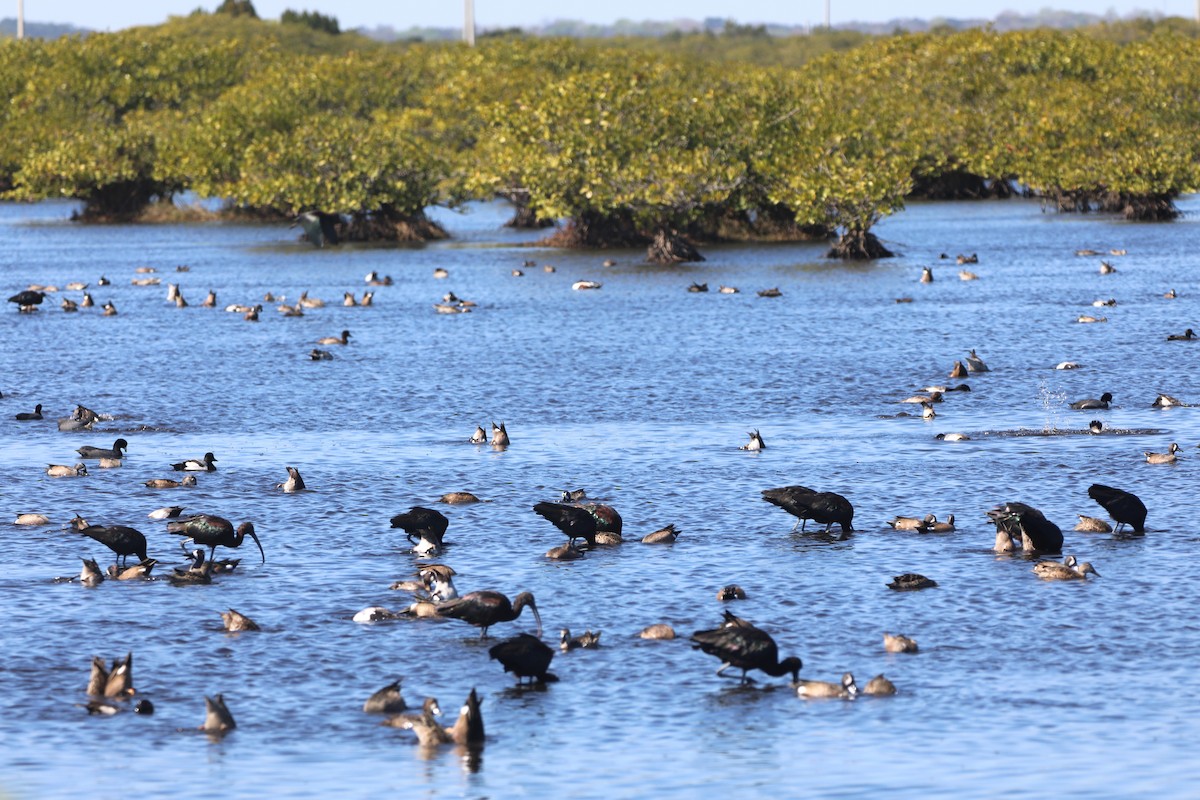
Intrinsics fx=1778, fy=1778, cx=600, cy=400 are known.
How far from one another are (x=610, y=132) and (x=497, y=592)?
69602 millimetres

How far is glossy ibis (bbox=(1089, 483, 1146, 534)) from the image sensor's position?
25.3 meters

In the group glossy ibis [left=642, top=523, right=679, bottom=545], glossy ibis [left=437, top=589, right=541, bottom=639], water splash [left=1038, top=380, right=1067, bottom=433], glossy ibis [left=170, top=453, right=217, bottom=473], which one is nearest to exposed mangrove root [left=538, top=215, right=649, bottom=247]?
water splash [left=1038, top=380, right=1067, bottom=433]

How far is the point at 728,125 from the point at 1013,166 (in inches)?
1499

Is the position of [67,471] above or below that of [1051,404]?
above

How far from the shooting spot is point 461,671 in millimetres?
19469

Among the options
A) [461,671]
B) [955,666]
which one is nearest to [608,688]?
[461,671]

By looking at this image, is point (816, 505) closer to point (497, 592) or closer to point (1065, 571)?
point (1065, 571)

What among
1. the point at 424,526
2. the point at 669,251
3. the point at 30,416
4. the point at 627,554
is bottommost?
the point at 627,554

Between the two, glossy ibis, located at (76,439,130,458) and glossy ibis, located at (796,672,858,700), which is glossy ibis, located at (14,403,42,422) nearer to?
glossy ibis, located at (76,439,130,458)

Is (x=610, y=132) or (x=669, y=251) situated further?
(x=610, y=132)

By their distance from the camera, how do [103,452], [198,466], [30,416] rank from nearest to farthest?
[198,466]
[103,452]
[30,416]

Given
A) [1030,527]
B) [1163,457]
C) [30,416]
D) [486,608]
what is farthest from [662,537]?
[30,416]

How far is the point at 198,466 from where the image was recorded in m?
31.8

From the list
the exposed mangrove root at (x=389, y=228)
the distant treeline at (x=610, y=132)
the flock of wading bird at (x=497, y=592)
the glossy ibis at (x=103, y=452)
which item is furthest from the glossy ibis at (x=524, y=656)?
the exposed mangrove root at (x=389, y=228)
